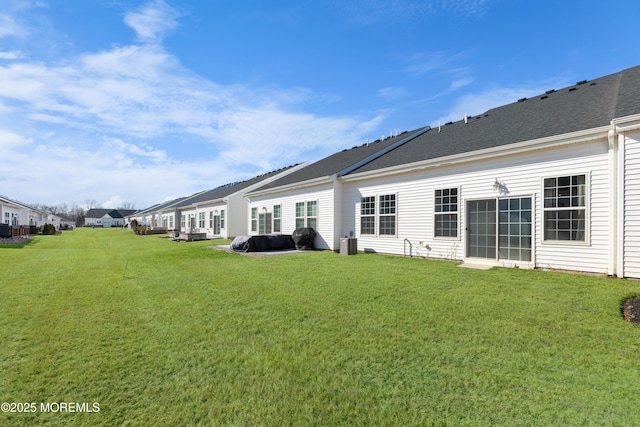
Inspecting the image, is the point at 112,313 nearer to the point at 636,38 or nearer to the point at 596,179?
the point at 596,179

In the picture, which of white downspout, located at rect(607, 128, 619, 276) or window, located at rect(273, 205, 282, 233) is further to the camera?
window, located at rect(273, 205, 282, 233)

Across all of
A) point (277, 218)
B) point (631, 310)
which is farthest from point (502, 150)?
point (277, 218)

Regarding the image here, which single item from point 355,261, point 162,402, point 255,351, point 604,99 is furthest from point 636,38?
point 162,402

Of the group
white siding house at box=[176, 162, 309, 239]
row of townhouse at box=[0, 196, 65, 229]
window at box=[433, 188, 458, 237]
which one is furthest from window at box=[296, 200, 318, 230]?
row of townhouse at box=[0, 196, 65, 229]

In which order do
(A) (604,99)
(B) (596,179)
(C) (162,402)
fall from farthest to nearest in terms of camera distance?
(A) (604,99) → (B) (596,179) → (C) (162,402)

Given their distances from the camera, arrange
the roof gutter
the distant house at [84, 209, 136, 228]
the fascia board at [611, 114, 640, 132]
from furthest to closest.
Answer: the distant house at [84, 209, 136, 228] → the roof gutter → the fascia board at [611, 114, 640, 132]

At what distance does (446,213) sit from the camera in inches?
428

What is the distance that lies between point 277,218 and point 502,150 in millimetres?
13333

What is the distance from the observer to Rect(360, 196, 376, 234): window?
13570 mm

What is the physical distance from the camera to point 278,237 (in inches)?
625

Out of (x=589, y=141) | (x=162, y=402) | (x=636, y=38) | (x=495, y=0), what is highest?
(x=495, y=0)

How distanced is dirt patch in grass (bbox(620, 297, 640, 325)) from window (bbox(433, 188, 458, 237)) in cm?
529

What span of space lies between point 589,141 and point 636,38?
5281 millimetres

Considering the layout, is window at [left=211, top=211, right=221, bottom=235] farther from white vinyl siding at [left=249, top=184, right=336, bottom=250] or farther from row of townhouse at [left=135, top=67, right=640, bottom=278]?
row of townhouse at [left=135, top=67, right=640, bottom=278]
